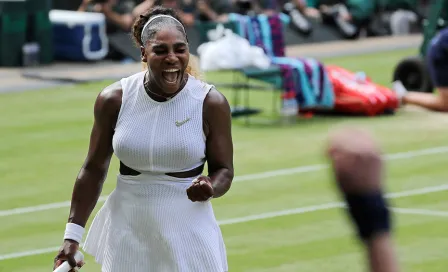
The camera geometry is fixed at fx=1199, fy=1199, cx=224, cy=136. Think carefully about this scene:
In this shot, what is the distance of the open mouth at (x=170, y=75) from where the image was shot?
5.39 m

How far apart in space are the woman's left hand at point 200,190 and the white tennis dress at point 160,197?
0.34 meters

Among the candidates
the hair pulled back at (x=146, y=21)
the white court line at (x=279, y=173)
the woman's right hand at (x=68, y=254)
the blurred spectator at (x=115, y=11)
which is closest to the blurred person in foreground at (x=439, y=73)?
the white court line at (x=279, y=173)

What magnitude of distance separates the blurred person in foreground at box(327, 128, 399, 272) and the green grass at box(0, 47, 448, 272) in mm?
6753

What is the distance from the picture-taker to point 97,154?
5602 mm

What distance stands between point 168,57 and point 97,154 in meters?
0.61

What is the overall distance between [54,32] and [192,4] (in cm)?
332

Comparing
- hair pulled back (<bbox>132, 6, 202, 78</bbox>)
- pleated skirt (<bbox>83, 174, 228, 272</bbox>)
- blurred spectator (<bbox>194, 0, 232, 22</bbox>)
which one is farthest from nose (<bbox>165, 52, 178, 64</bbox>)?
blurred spectator (<bbox>194, 0, 232, 22</bbox>)

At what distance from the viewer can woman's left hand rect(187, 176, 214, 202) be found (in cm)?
504

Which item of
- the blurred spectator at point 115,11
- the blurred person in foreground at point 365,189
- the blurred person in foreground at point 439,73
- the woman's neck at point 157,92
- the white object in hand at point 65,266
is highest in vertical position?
the blurred person in foreground at point 365,189

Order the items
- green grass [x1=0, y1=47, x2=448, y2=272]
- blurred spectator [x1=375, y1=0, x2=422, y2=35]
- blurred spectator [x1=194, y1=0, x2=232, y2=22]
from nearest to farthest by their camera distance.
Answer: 1. green grass [x1=0, y1=47, x2=448, y2=272]
2. blurred spectator [x1=194, y1=0, x2=232, y2=22]
3. blurred spectator [x1=375, y1=0, x2=422, y2=35]

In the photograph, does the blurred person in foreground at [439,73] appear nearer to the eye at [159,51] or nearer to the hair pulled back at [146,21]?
the hair pulled back at [146,21]

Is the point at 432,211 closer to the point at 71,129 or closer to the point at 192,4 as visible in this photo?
the point at 71,129

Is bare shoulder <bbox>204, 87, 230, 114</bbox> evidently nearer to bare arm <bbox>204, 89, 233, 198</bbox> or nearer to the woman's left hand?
bare arm <bbox>204, 89, 233, 198</bbox>

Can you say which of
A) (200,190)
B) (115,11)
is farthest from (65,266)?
(115,11)
